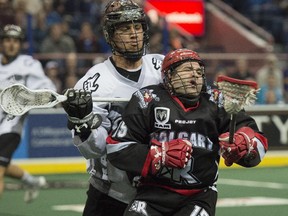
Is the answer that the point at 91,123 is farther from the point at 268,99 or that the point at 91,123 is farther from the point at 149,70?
the point at 268,99

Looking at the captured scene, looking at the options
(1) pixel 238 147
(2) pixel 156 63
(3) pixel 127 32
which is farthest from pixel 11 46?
(1) pixel 238 147

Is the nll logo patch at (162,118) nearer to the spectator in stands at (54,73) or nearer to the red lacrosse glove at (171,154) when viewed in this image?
the red lacrosse glove at (171,154)

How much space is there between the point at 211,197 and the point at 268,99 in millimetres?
7768

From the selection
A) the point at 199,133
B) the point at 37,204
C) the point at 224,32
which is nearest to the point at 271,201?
the point at 37,204

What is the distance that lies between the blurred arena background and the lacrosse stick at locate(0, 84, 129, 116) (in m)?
3.47

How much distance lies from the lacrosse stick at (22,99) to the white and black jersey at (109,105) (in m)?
0.30

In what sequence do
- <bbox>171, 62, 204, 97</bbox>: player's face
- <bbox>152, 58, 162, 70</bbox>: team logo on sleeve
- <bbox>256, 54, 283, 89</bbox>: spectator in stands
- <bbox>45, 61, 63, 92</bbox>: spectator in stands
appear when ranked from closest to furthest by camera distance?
<bbox>171, 62, 204, 97</bbox>: player's face, <bbox>152, 58, 162, 70</bbox>: team logo on sleeve, <bbox>45, 61, 63, 92</bbox>: spectator in stands, <bbox>256, 54, 283, 89</bbox>: spectator in stands

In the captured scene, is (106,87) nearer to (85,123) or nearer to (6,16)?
(85,123)

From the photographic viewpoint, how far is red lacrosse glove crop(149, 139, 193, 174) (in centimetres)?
417

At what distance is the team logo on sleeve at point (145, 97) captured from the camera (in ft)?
14.3

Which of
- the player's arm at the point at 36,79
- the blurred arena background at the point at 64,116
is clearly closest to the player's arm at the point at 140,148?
the blurred arena background at the point at 64,116

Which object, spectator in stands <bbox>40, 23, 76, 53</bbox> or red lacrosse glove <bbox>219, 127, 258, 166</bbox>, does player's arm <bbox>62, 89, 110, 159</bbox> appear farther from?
spectator in stands <bbox>40, 23, 76, 53</bbox>

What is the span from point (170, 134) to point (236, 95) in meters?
0.41

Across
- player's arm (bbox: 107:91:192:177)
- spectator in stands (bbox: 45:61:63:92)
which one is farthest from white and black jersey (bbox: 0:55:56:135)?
player's arm (bbox: 107:91:192:177)
